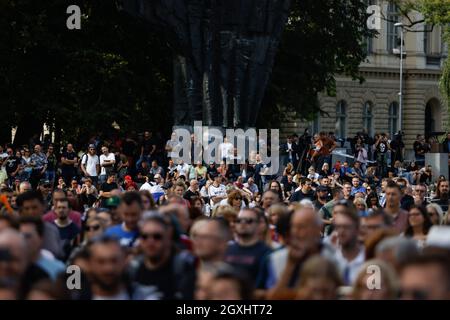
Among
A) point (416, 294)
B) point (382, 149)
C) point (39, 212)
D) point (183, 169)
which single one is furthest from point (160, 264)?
point (382, 149)

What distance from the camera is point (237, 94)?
1533 inches

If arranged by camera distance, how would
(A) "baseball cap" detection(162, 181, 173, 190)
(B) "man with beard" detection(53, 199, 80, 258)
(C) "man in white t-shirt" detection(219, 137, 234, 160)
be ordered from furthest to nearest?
1. (C) "man in white t-shirt" detection(219, 137, 234, 160)
2. (A) "baseball cap" detection(162, 181, 173, 190)
3. (B) "man with beard" detection(53, 199, 80, 258)

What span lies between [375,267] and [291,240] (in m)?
1.14

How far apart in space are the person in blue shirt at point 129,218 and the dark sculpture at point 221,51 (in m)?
24.3

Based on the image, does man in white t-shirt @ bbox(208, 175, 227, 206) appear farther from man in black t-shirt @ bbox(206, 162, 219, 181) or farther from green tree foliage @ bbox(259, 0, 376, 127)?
green tree foliage @ bbox(259, 0, 376, 127)

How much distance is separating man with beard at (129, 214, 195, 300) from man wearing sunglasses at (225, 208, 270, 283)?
30.3 inches

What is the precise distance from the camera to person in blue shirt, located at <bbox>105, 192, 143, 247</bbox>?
13938 mm

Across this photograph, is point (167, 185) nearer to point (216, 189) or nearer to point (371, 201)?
point (216, 189)

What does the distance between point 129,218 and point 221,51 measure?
987 inches

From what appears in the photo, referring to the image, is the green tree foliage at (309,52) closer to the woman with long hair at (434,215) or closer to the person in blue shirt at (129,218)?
the woman with long hair at (434,215)

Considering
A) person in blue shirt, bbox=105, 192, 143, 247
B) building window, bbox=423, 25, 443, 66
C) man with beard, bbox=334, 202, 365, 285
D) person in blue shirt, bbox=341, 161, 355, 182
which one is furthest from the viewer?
building window, bbox=423, 25, 443, 66

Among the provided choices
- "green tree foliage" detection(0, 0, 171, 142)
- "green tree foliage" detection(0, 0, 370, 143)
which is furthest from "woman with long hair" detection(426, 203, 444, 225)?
"green tree foliage" detection(0, 0, 171, 142)

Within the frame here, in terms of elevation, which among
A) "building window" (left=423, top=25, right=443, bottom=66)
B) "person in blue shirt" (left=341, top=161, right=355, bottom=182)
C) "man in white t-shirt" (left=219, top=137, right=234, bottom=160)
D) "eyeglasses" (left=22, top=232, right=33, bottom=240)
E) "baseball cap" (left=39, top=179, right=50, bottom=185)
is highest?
"building window" (left=423, top=25, right=443, bottom=66)

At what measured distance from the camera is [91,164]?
36.2 meters
